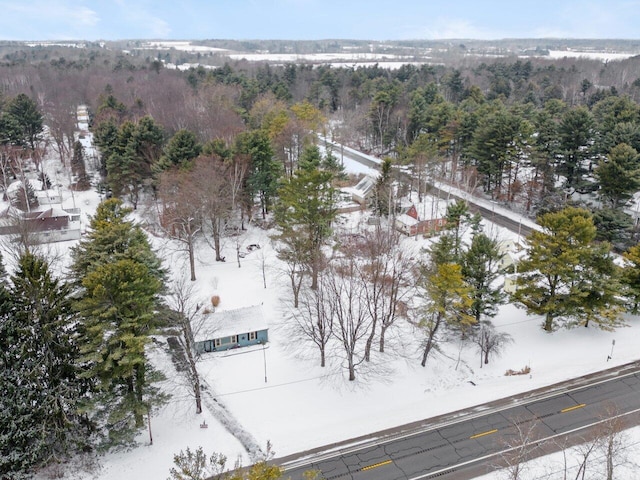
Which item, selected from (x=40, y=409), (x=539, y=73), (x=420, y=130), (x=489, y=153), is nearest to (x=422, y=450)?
(x=40, y=409)

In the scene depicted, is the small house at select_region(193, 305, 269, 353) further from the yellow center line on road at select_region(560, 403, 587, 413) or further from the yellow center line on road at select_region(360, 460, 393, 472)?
the yellow center line on road at select_region(560, 403, 587, 413)

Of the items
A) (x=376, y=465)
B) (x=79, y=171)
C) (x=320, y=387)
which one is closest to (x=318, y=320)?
(x=320, y=387)

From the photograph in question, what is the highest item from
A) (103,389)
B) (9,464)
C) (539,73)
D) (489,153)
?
(539,73)

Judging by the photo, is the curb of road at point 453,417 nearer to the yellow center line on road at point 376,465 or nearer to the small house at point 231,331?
the yellow center line on road at point 376,465

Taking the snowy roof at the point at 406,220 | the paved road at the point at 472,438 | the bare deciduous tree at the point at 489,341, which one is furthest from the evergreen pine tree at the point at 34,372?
the snowy roof at the point at 406,220

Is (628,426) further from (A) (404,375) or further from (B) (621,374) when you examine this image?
(A) (404,375)

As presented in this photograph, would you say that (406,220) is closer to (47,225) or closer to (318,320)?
(318,320)
